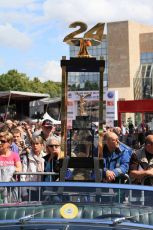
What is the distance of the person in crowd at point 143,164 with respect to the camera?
753 centimetres

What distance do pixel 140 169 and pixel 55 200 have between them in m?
3.89

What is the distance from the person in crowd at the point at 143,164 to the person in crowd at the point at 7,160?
1.63 m

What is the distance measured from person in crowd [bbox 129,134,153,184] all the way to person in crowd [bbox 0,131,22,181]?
1.63 m

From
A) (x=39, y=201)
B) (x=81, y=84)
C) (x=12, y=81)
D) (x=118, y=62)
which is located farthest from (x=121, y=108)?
(x=12, y=81)

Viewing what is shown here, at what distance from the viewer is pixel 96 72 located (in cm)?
794

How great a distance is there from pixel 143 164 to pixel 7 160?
1.92m

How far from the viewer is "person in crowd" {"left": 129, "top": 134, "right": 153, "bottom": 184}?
24.7ft

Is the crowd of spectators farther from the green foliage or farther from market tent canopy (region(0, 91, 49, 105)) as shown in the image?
the green foliage

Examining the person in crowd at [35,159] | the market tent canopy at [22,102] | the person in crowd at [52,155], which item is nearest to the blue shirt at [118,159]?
the person in crowd at [52,155]

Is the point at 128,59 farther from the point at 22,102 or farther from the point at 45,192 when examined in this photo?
the point at 45,192

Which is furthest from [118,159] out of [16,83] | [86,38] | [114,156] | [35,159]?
[16,83]

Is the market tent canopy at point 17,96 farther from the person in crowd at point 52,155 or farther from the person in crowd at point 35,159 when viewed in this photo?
the person in crowd at point 52,155

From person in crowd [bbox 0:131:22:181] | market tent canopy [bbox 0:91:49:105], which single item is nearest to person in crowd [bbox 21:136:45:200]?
person in crowd [bbox 0:131:22:181]

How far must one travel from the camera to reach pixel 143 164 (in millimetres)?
7746
